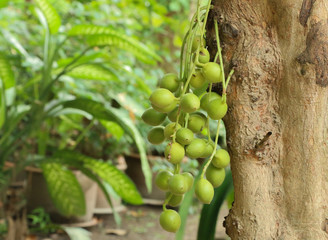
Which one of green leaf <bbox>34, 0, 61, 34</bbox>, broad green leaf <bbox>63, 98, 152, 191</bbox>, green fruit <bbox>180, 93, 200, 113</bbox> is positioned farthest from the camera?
green leaf <bbox>34, 0, 61, 34</bbox>

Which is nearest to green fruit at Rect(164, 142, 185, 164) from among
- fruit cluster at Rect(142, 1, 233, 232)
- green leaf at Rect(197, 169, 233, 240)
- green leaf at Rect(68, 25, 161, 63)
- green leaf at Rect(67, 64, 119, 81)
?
fruit cluster at Rect(142, 1, 233, 232)

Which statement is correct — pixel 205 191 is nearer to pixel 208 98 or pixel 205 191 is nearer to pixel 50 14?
pixel 208 98

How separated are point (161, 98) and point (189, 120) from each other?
0.05 meters

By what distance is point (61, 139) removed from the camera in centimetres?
232

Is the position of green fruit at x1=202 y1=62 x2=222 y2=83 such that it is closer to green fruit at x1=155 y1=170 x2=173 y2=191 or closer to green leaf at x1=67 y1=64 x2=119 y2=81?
green fruit at x1=155 y1=170 x2=173 y2=191

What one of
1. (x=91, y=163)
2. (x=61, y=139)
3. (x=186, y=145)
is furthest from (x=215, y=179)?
(x=61, y=139)

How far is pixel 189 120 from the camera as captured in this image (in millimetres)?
424

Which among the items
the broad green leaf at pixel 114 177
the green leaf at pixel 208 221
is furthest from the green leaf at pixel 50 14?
the green leaf at pixel 208 221

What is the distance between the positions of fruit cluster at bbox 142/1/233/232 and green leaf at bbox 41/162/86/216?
1.12 m

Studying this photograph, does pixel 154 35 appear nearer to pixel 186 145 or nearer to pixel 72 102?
pixel 72 102

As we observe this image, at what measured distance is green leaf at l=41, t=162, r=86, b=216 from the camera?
4.87ft

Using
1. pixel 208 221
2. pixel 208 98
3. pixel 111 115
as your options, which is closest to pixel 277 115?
pixel 208 98

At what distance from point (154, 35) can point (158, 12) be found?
37cm

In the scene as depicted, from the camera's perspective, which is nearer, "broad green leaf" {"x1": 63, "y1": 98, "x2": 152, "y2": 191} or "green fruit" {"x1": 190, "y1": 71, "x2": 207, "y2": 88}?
"green fruit" {"x1": 190, "y1": 71, "x2": 207, "y2": 88}
